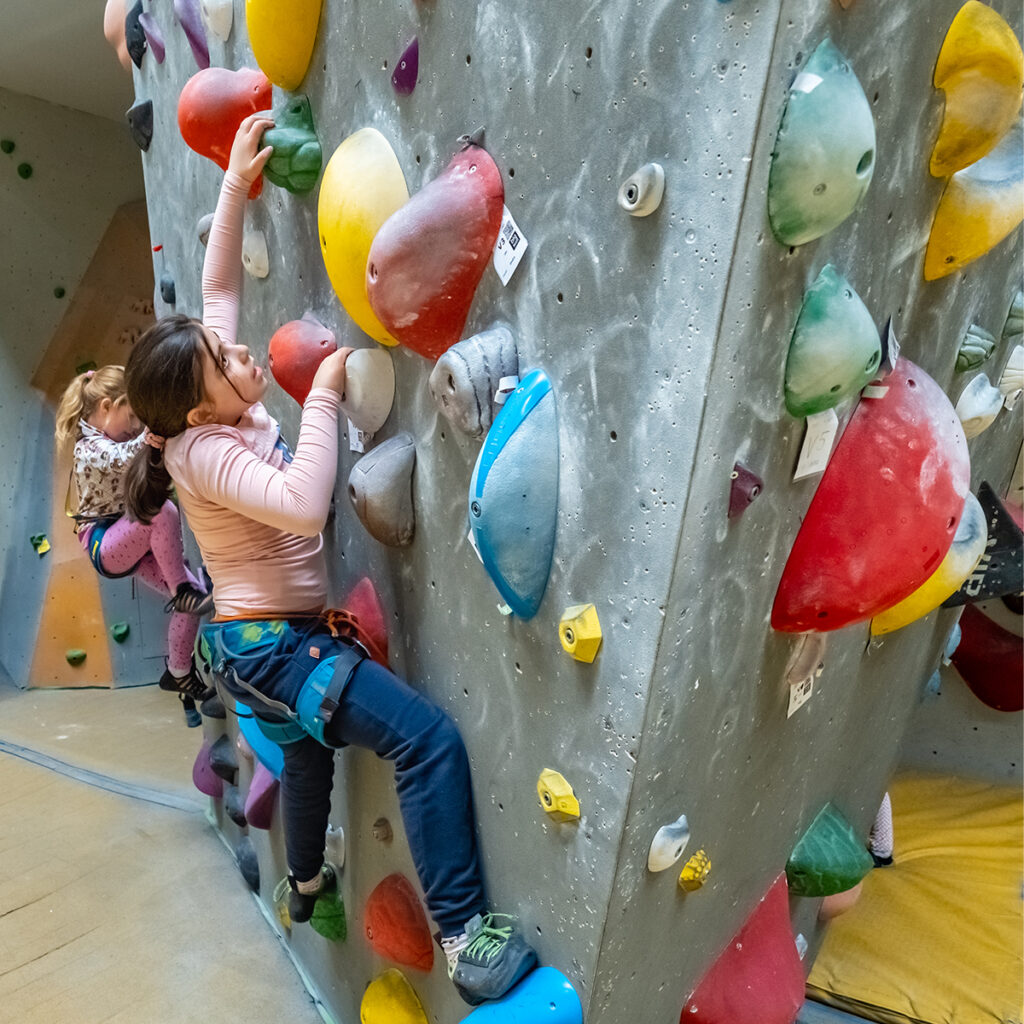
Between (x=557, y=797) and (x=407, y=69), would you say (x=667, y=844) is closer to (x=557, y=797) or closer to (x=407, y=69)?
(x=557, y=797)

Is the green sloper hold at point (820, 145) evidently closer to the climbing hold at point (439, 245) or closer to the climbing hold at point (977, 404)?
the climbing hold at point (439, 245)

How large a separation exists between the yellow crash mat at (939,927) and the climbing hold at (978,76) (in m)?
2.01

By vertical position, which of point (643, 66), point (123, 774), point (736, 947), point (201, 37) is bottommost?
point (123, 774)

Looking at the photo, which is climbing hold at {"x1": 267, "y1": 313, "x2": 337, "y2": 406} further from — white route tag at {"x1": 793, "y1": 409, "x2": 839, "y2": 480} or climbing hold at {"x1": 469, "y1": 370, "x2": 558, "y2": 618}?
white route tag at {"x1": 793, "y1": 409, "x2": 839, "y2": 480}

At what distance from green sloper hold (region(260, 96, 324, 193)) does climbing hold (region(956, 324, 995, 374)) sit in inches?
40.1

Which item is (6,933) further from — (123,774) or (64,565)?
(64,565)

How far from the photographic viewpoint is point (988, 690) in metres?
2.76

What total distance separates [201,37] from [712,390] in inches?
55.5

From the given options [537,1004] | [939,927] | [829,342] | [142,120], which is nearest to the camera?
[829,342]

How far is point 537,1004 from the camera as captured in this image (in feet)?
3.65

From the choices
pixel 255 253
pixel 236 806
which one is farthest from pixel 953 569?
pixel 236 806

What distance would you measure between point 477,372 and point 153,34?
4.85 ft

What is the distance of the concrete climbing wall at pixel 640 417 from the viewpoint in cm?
79

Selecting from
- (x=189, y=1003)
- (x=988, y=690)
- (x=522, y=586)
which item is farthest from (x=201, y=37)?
(x=988, y=690)
